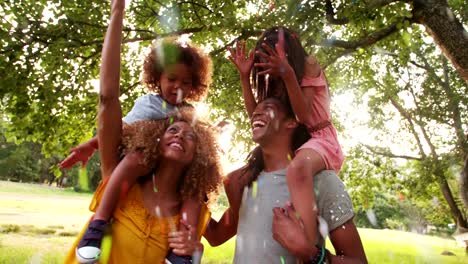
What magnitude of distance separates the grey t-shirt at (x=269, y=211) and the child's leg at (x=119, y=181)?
609mm

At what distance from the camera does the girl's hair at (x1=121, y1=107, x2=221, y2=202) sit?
7.36 feet

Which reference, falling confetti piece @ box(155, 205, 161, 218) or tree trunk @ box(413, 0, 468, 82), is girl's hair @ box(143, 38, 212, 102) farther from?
tree trunk @ box(413, 0, 468, 82)

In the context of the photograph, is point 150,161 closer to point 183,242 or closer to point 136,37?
point 183,242

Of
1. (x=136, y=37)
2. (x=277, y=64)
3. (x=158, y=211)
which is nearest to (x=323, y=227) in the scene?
(x=158, y=211)

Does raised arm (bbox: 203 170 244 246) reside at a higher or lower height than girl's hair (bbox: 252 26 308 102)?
lower

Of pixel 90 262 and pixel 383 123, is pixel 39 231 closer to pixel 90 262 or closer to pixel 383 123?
pixel 383 123

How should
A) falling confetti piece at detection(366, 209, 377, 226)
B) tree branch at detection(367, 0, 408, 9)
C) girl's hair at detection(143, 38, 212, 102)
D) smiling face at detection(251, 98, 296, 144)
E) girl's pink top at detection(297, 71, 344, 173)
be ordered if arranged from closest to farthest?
1. smiling face at detection(251, 98, 296, 144)
2. girl's pink top at detection(297, 71, 344, 173)
3. girl's hair at detection(143, 38, 212, 102)
4. tree branch at detection(367, 0, 408, 9)
5. falling confetti piece at detection(366, 209, 377, 226)

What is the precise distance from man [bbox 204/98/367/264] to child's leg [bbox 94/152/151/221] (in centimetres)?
55

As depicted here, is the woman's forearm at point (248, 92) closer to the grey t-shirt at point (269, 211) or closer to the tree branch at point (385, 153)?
the grey t-shirt at point (269, 211)

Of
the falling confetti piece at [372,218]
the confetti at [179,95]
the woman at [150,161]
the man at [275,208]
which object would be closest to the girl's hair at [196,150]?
the woman at [150,161]

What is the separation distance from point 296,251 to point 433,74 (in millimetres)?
15854

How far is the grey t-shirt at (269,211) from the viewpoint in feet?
6.95

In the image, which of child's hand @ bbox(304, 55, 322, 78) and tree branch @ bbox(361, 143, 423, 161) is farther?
tree branch @ bbox(361, 143, 423, 161)

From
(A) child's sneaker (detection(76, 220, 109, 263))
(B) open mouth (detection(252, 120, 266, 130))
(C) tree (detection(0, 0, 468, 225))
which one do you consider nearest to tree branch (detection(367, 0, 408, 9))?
(C) tree (detection(0, 0, 468, 225))
